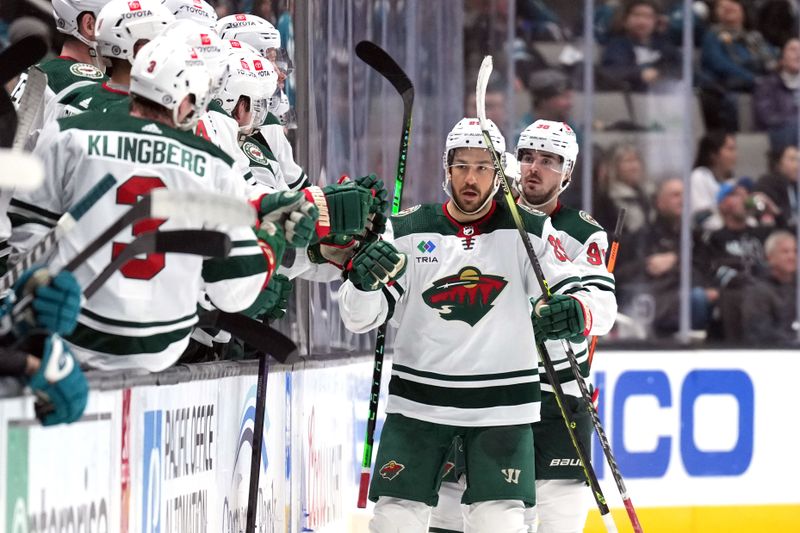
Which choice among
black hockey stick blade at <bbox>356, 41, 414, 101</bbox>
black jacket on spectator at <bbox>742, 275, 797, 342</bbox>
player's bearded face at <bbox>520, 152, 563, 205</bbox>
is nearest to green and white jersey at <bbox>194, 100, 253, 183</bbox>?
black hockey stick blade at <bbox>356, 41, 414, 101</bbox>

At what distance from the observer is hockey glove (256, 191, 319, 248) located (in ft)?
8.61

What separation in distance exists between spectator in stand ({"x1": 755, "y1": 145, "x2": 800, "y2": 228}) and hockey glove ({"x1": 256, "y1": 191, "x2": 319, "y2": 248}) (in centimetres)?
493

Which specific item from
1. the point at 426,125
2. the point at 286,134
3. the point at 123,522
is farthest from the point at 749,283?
the point at 123,522

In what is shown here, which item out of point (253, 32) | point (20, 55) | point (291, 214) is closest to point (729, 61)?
point (253, 32)

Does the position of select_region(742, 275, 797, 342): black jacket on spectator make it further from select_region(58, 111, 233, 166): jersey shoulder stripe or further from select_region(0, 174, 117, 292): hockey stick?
select_region(0, 174, 117, 292): hockey stick

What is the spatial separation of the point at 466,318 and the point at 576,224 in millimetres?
632

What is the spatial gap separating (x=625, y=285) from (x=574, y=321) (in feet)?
11.6

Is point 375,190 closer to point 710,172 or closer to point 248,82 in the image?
point 248,82

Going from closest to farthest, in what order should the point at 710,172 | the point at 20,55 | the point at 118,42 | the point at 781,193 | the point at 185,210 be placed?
the point at 185,210
the point at 20,55
the point at 118,42
the point at 781,193
the point at 710,172

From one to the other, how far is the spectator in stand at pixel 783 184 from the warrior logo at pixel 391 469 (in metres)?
4.33

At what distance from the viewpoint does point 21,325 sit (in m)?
1.93

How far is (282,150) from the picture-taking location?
3.56 m

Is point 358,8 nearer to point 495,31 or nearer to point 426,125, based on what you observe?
point 426,125

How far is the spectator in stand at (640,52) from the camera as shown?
7609mm
